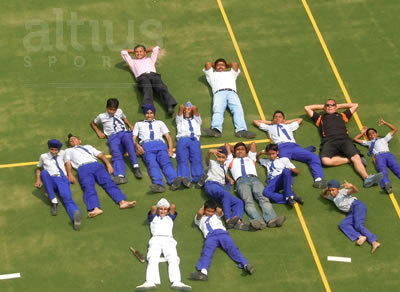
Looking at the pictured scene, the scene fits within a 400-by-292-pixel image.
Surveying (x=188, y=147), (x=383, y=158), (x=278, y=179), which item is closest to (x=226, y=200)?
(x=278, y=179)

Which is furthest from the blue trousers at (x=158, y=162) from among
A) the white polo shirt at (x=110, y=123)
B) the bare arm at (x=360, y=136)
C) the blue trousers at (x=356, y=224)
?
the bare arm at (x=360, y=136)

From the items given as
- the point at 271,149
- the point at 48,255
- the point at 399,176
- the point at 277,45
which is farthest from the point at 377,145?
the point at 48,255

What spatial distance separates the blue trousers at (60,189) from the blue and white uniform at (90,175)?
0.34 m

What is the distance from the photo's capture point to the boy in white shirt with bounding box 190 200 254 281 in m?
16.5

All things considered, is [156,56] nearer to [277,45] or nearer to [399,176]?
[277,45]

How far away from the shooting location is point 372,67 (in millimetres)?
21625

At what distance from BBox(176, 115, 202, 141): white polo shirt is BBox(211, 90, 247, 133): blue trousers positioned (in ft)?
1.40

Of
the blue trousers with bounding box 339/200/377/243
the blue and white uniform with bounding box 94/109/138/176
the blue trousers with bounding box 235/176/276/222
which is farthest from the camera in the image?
the blue and white uniform with bounding box 94/109/138/176

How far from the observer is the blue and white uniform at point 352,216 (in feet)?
57.0

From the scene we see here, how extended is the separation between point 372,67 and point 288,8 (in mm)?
3036

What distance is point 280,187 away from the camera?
18125 mm

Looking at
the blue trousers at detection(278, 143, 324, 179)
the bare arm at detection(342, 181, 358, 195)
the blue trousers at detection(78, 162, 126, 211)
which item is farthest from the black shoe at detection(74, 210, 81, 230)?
the bare arm at detection(342, 181, 358, 195)

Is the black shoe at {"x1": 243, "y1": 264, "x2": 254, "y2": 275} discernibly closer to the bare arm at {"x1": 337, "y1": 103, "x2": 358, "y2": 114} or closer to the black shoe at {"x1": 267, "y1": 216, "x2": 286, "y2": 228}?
the black shoe at {"x1": 267, "y1": 216, "x2": 286, "y2": 228}

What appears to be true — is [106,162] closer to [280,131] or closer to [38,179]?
[38,179]
